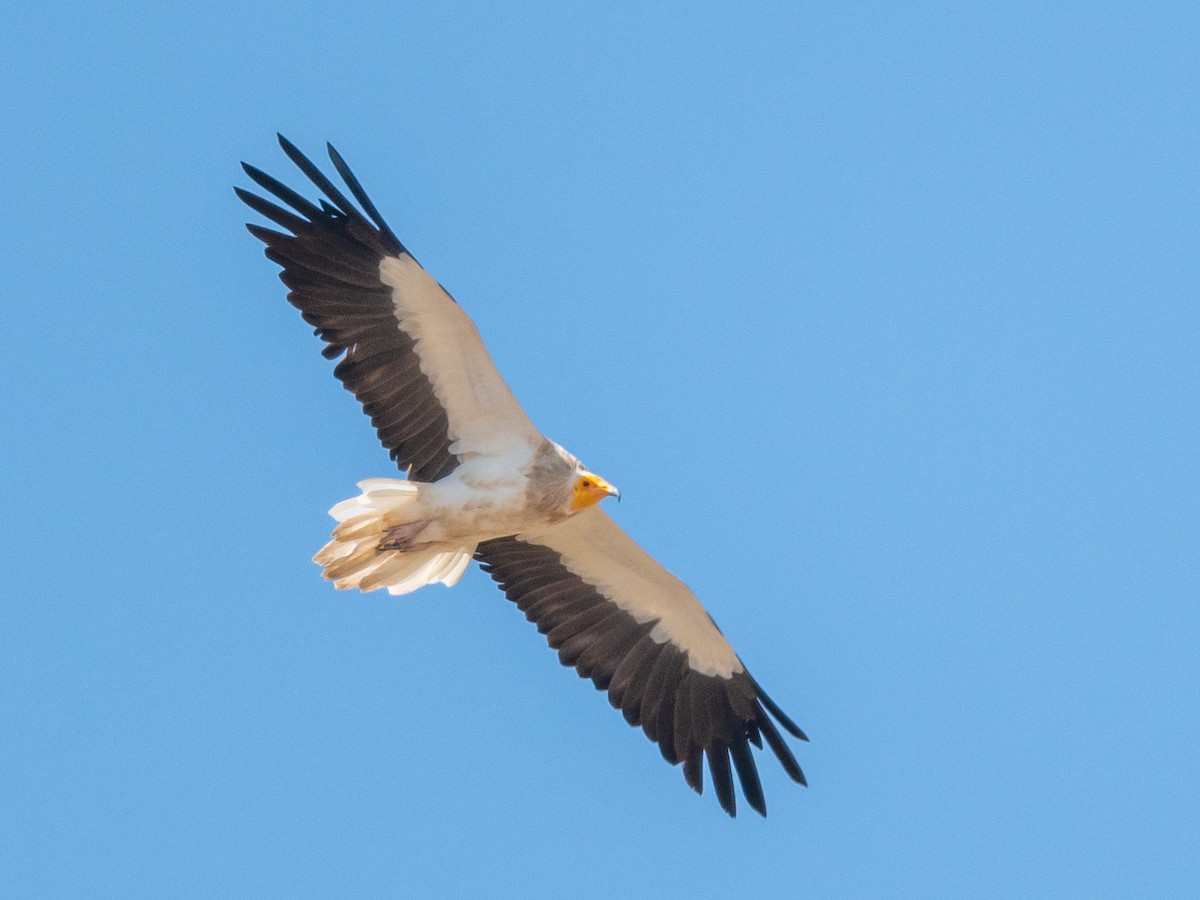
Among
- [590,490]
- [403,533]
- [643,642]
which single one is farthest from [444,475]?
[643,642]

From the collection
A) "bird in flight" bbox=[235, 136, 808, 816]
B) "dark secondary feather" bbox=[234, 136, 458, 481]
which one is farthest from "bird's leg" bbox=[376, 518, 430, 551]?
"dark secondary feather" bbox=[234, 136, 458, 481]

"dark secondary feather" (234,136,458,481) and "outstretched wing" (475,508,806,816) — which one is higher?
"dark secondary feather" (234,136,458,481)

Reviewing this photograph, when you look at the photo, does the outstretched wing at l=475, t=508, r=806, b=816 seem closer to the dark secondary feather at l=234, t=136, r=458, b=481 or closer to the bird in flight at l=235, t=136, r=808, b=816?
the bird in flight at l=235, t=136, r=808, b=816

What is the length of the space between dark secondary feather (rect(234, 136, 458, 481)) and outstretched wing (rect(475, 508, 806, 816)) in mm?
1429

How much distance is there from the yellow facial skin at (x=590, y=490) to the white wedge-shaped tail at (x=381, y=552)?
748 mm

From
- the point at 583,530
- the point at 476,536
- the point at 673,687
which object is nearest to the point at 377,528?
the point at 476,536

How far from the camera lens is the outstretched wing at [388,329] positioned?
977cm

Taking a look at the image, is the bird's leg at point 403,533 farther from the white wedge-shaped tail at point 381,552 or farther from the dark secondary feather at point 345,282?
the dark secondary feather at point 345,282

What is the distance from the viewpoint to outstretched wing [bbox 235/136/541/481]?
9.77 metres

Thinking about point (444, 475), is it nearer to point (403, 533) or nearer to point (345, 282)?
point (403, 533)

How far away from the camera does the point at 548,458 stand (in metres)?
9.95

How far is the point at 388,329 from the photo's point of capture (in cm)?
994

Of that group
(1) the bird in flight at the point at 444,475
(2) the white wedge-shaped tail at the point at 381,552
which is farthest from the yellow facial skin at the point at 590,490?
(2) the white wedge-shaped tail at the point at 381,552

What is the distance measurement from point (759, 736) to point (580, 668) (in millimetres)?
1150
